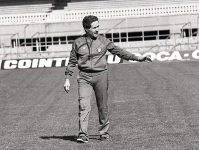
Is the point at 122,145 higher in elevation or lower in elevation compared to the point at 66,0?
lower

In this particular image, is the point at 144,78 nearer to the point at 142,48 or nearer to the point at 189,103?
the point at 189,103

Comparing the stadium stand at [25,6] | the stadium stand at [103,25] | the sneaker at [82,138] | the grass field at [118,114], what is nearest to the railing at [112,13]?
the stadium stand at [103,25]

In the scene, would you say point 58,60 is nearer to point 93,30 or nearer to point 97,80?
point 97,80

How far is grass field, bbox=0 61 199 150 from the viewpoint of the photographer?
32.3 feet

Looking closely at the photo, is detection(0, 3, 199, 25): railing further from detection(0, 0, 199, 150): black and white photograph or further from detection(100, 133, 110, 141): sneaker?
detection(100, 133, 110, 141): sneaker

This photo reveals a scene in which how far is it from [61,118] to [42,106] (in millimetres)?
2941

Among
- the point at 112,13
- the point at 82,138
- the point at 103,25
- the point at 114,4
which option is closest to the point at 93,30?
the point at 82,138

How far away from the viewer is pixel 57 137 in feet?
35.2

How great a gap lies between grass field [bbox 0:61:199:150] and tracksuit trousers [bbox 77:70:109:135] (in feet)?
1.10

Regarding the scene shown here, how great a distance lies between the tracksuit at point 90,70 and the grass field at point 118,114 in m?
0.51

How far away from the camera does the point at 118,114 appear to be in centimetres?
1413

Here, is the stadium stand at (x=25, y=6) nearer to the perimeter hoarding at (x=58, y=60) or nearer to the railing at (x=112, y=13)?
→ the railing at (x=112, y=13)

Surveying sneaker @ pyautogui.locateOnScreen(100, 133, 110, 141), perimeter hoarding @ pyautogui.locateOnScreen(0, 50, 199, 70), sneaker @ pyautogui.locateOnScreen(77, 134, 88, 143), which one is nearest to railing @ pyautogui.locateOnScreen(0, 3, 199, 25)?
perimeter hoarding @ pyautogui.locateOnScreen(0, 50, 199, 70)

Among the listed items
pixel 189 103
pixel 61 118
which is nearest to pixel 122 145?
pixel 61 118
